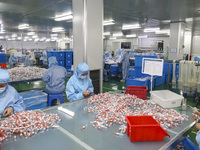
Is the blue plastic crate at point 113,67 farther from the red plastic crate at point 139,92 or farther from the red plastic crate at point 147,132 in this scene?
the red plastic crate at point 147,132

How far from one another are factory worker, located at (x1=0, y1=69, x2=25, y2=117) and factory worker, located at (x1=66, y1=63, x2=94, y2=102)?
0.76 metres

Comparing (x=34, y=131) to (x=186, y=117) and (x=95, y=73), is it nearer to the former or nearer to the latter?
(x=186, y=117)

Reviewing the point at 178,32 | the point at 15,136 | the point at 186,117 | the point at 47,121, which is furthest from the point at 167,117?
the point at 178,32

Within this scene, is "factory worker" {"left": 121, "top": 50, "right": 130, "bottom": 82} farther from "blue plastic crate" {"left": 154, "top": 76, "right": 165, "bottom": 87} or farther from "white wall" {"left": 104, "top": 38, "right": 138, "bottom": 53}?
"white wall" {"left": 104, "top": 38, "right": 138, "bottom": 53}

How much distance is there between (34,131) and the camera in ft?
4.75

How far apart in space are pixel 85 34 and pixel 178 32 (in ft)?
22.0

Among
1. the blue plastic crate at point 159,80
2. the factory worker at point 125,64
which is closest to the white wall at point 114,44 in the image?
the factory worker at point 125,64

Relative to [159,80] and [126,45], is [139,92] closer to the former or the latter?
[159,80]

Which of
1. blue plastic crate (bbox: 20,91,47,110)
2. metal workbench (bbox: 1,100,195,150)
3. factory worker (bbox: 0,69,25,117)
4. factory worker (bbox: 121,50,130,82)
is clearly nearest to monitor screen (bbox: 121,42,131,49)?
factory worker (bbox: 121,50,130,82)

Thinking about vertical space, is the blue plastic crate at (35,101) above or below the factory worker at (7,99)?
below

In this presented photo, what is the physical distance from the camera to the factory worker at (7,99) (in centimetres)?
192

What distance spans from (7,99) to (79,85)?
3.53 feet

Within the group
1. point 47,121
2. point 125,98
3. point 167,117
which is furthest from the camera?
point 125,98

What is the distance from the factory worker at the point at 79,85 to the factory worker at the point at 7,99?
0.76 meters
